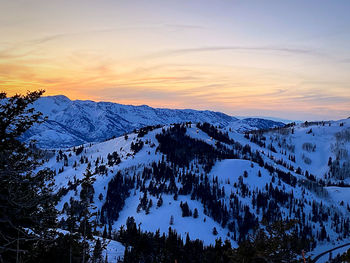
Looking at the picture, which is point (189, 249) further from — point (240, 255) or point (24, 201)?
point (24, 201)

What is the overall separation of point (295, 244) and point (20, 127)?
32785mm

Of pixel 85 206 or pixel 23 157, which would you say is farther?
pixel 85 206

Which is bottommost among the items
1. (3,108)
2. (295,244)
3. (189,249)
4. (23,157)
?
(189,249)

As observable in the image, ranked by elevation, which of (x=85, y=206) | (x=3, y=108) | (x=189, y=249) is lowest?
(x=189, y=249)

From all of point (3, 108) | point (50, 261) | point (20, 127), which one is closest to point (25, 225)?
point (20, 127)

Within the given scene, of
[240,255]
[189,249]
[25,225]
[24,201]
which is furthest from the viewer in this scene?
[189,249]

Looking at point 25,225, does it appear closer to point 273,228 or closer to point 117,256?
point 273,228

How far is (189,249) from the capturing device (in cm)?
15450

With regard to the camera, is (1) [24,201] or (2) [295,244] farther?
(2) [295,244]

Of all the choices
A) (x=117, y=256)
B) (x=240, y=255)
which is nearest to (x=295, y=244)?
(x=240, y=255)

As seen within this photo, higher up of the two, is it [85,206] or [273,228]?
[85,206]

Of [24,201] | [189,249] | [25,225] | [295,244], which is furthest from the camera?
[189,249]

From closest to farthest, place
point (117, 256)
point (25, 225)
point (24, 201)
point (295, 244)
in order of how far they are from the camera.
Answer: point (24, 201) → point (25, 225) → point (295, 244) → point (117, 256)

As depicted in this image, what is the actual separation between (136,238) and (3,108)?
12463cm
